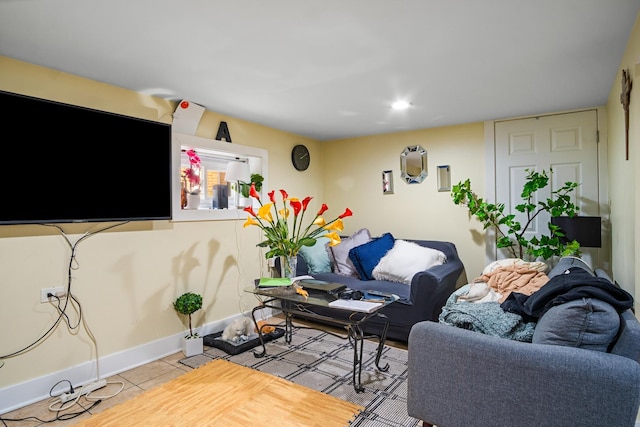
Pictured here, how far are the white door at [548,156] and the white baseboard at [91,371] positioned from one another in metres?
3.43

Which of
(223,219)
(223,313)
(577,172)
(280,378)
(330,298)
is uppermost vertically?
(577,172)

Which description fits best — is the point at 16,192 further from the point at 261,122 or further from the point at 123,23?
the point at 261,122

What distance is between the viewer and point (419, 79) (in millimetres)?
2576

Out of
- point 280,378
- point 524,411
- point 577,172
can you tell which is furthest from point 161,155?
point 577,172

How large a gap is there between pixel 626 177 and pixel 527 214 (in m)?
1.45

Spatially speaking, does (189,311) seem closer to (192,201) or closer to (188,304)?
(188,304)

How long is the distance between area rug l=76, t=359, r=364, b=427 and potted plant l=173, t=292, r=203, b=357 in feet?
1.22

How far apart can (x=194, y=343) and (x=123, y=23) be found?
2.40 metres

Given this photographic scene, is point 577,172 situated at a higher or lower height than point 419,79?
lower

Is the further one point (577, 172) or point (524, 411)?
point (577, 172)

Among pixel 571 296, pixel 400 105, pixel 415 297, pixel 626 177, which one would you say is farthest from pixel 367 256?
pixel 571 296

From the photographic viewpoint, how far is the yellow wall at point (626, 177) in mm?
1790

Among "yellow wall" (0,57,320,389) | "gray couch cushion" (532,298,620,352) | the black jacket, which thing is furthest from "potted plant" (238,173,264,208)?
"gray couch cushion" (532,298,620,352)

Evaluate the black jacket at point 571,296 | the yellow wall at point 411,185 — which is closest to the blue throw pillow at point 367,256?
the yellow wall at point 411,185
